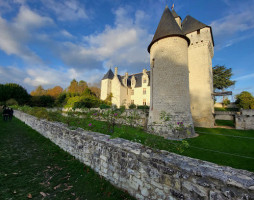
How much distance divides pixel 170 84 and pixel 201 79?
8532 mm

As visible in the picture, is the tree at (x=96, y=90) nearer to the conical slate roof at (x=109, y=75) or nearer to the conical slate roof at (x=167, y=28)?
the conical slate roof at (x=109, y=75)

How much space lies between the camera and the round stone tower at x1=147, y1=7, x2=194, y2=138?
8.80m

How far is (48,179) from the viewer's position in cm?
299

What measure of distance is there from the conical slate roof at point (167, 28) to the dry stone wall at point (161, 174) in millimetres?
9546

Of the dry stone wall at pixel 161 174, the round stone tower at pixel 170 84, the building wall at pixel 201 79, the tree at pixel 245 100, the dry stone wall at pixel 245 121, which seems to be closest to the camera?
the dry stone wall at pixel 161 174

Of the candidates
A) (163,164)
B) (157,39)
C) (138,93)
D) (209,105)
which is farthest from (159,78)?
(138,93)

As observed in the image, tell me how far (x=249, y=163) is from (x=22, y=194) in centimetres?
770

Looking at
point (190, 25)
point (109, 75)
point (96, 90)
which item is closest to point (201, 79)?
point (190, 25)

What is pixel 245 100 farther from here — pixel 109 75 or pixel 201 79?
pixel 109 75

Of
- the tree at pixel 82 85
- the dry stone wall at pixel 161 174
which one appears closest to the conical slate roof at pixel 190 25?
the dry stone wall at pixel 161 174

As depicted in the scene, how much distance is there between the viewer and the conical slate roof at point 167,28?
9227 millimetres

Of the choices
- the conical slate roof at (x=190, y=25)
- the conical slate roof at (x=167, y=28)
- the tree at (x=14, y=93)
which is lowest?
the tree at (x=14, y=93)

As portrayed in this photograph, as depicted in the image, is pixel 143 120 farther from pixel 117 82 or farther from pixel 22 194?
pixel 117 82

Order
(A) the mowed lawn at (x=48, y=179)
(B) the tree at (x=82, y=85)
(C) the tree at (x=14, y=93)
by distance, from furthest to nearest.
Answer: (B) the tree at (x=82, y=85) < (C) the tree at (x=14, y=93) < (A) the mowed lawn at (x=48, y=179)
